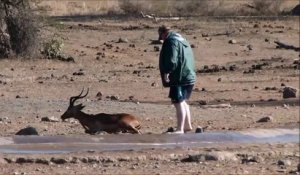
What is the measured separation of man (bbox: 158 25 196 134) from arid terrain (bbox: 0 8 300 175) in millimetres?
749

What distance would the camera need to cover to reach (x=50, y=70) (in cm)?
2608

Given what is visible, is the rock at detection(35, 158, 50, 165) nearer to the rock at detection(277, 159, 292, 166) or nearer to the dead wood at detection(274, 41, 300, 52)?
the rock at detection(277, 159, 292, 166)

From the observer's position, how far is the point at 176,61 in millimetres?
13758

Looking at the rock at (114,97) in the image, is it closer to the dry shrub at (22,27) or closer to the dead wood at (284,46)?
the dry shrub at (22,27)

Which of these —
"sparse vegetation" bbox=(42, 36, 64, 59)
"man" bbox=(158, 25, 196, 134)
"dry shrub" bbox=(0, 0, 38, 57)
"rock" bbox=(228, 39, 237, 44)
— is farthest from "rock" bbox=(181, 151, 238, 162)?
"rock" bbox=(228, 39, 237, 44)

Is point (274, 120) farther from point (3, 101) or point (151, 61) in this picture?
point (151, 61)

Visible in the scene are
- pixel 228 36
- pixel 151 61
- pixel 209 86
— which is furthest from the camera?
pixel 228 36

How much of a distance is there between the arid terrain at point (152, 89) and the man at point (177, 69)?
749 mm

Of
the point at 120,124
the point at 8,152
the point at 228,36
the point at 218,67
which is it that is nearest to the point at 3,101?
the point at 120,124

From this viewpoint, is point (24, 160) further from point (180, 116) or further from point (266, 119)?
point (266, 119)

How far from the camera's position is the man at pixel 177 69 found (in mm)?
13727

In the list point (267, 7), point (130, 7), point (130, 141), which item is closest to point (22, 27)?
point (130, 141)

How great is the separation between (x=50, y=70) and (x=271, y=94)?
7.42 m

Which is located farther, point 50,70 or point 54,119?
point 50,70
